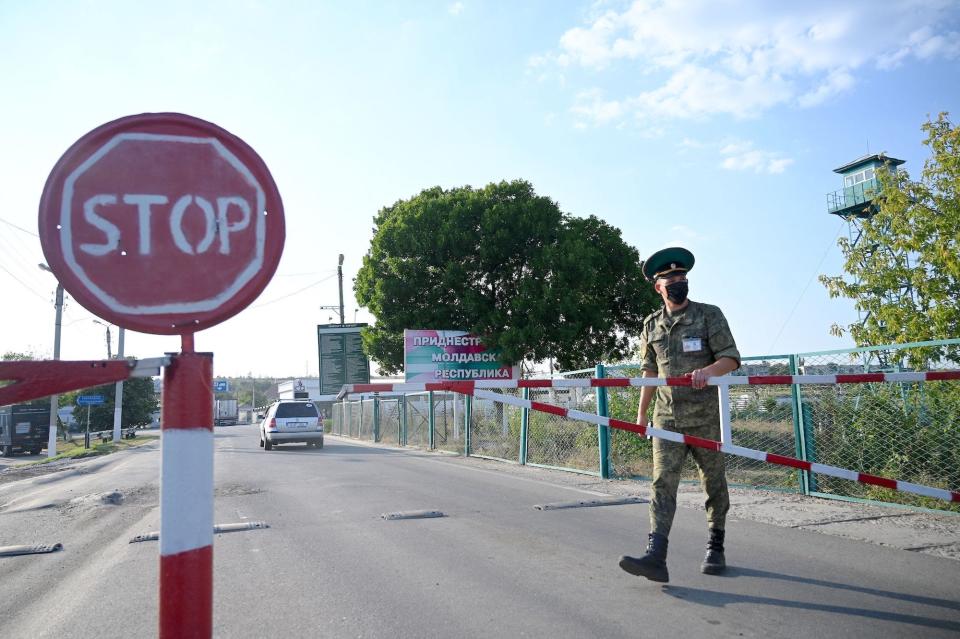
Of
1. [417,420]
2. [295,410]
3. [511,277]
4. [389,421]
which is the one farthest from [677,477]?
[389,421]

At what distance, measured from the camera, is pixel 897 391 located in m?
7.05

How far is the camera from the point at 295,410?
20922 millimetres

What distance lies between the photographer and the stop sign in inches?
67.9

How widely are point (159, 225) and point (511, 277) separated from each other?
18.3 metres

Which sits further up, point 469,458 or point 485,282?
point 485,282

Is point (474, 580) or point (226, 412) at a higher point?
point (474, 580)

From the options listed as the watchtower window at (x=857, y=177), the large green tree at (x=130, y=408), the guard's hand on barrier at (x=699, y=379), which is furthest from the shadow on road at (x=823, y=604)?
the large green tree at (x=130, y=408)

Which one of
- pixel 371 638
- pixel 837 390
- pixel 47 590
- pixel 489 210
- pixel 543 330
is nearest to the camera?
pixel 371 638

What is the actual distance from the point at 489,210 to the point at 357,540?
15.1 m

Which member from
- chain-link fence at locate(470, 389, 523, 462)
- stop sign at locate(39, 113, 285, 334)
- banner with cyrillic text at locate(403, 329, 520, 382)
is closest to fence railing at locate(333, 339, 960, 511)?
chain-link fence at locate(470, 389, 523, 462)

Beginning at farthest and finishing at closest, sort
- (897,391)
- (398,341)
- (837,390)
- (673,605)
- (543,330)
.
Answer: (398,341)
(543,330)
(837,390)
(897,391)
(673,605)

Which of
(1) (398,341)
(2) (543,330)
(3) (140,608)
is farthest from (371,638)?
(1) (398,341)

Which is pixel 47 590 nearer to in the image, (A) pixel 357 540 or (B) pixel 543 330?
(A) pixel 357 540

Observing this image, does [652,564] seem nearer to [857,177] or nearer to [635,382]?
[635,382]
